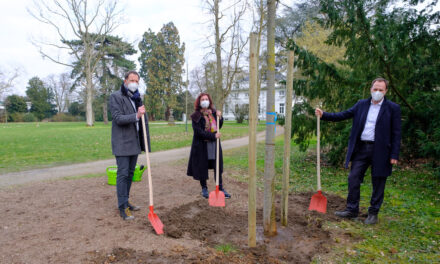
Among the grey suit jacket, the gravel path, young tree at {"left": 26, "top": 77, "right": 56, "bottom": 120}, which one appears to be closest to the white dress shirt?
the grey suit jacket

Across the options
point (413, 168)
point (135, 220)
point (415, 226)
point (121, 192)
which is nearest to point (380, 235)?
point (415, 226)

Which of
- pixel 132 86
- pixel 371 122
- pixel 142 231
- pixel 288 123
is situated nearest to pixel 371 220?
pixel 371 122

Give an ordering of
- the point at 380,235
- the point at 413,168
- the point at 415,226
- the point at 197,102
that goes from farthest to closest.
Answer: the point at 413,168 < the point at 197,102 < the point at 415,226 < the point at 380,235

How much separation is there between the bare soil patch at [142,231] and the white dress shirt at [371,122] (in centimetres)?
133

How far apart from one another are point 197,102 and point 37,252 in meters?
3.27

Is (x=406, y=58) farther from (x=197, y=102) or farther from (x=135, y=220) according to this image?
(x=135, y=220)

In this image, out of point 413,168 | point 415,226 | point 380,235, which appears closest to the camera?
point 380,235

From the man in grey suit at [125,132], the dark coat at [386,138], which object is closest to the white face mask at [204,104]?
the man in grey suit at [125,132]

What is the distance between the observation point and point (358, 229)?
12.5ft

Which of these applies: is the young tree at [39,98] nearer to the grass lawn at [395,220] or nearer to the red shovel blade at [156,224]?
the grass lawn at [395,220]

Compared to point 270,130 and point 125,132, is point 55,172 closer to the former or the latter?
point 125,132

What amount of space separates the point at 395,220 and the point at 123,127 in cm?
431

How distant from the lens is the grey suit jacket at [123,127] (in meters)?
3.88

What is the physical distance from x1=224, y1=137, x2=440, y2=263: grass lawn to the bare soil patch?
0.33 m
